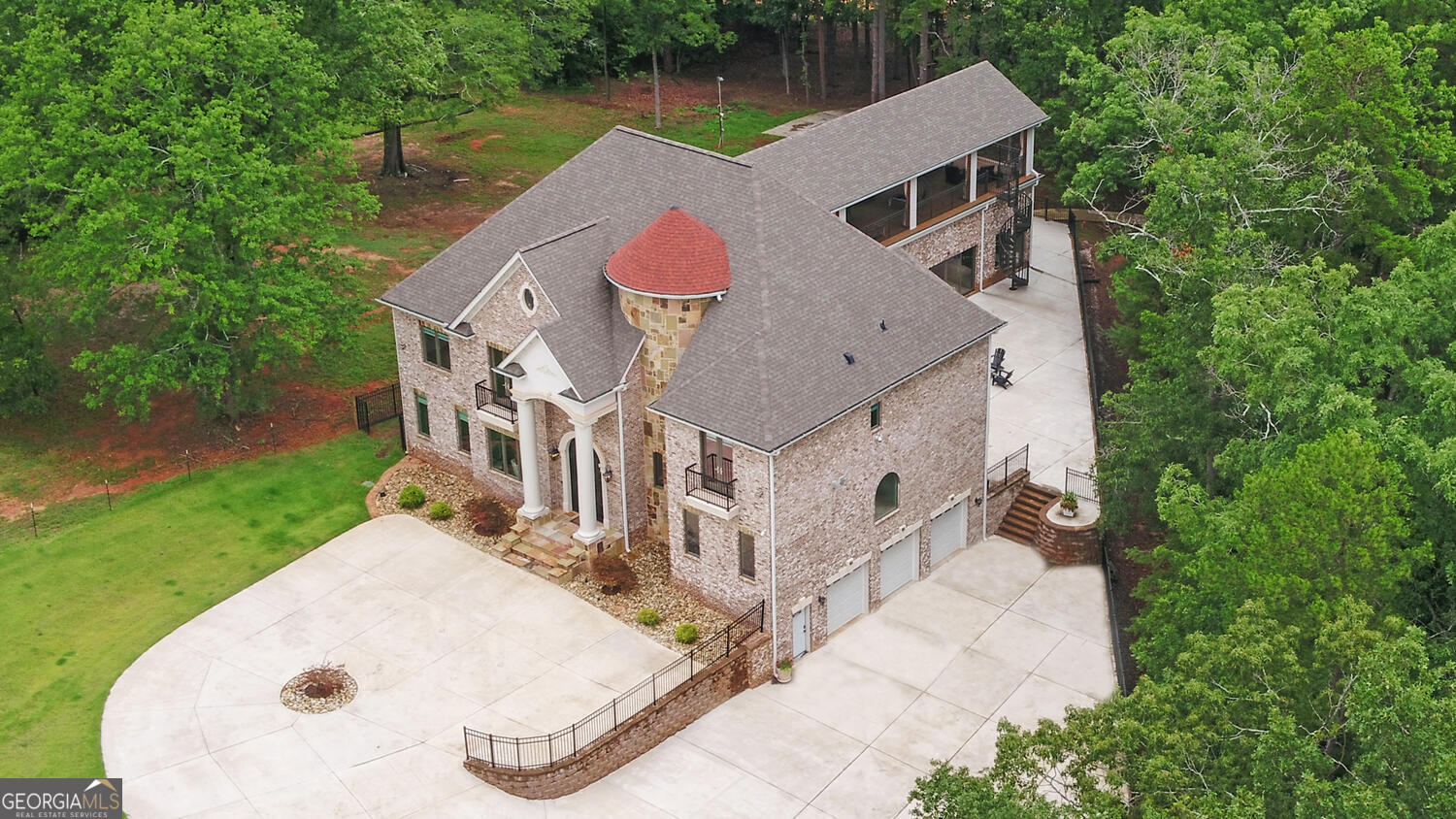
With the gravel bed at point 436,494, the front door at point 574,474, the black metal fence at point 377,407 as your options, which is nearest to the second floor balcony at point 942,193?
the front door at point 574,474

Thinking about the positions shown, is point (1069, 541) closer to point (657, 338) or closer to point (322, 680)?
point (657, 338)

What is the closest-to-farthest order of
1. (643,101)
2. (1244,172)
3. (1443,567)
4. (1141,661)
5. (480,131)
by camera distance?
(1443,567) → (1141,661) → (1244,172) → (480,131) → (643,101)

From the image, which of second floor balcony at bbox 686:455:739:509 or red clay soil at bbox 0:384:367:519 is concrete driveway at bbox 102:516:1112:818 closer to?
second floor balcony at bbox 686:455:739:509

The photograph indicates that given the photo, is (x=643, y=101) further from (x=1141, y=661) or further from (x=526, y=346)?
(x=1141, y=661)

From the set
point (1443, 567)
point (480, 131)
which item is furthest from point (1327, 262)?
point (480, 131)

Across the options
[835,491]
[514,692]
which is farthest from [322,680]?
[835,491]

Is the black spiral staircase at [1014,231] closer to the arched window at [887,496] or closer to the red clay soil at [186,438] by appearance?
the arched window at [887,496]
